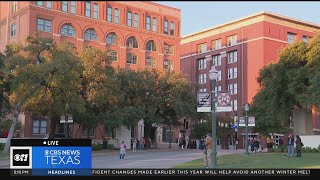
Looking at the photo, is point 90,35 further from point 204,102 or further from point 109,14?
point 204,102

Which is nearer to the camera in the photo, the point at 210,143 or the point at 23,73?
the point at 210,143

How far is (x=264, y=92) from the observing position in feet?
148

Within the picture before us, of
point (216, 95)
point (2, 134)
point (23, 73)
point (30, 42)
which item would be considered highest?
point (30, 42)

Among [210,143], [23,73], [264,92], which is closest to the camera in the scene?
[210,143]

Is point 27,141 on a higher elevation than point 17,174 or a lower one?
higher

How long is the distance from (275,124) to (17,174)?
4125 cm

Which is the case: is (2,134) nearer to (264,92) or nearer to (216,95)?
(264,92)

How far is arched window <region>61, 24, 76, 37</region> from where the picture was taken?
2571 inches

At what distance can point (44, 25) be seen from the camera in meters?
62.7

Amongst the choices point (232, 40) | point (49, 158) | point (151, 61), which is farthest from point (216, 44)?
point (49, 158)

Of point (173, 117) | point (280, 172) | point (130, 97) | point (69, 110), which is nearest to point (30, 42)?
point (69, 110)

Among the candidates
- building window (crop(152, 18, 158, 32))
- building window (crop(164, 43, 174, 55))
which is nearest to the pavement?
building window (crop(152, 18, 158, 32))

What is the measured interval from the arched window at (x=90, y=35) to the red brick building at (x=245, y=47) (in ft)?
80.1

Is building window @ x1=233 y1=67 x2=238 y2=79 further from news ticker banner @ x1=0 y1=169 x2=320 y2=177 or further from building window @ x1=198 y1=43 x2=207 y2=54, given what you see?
news ticker banner @ x1=0 y1=169 x2=320 y2=177
